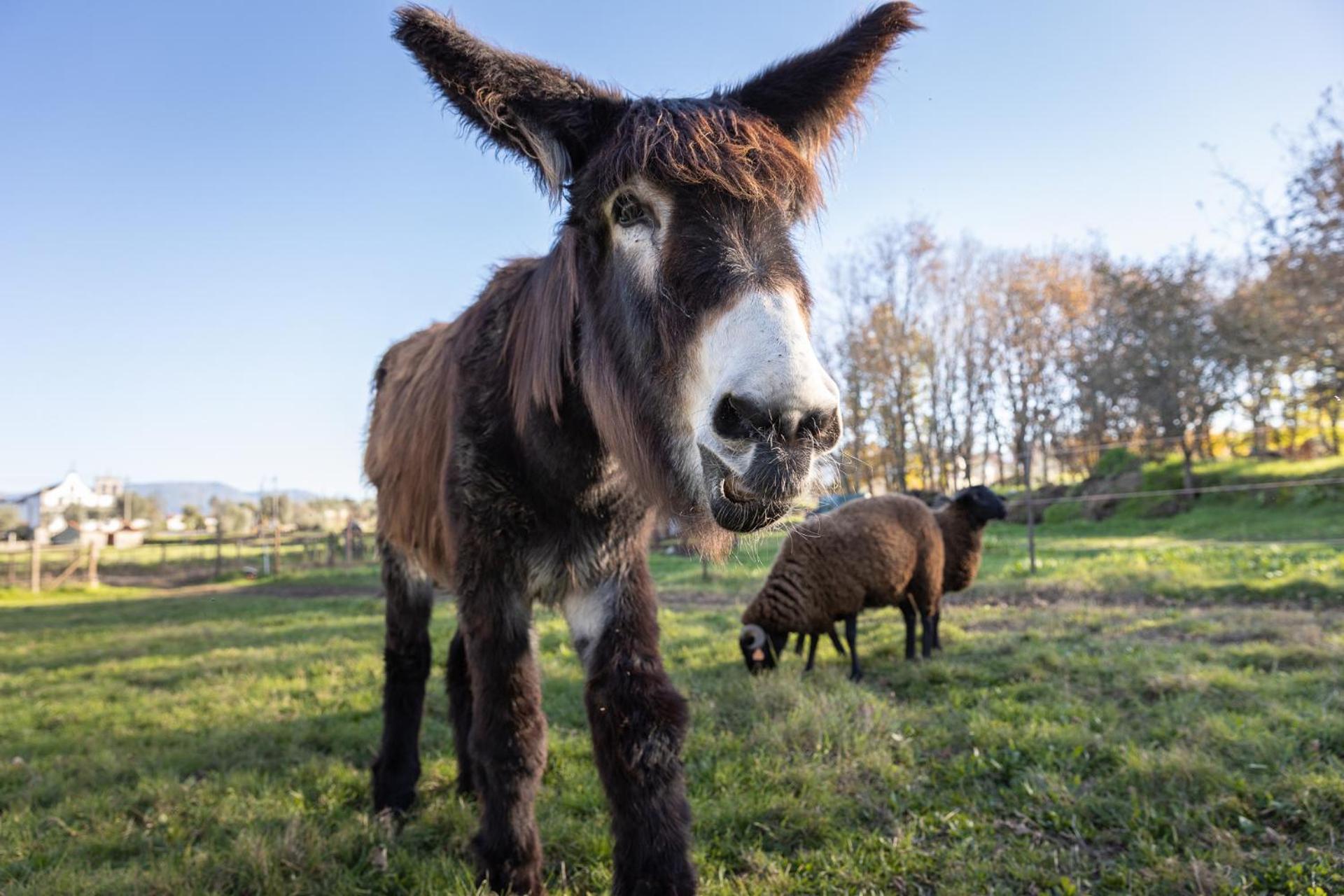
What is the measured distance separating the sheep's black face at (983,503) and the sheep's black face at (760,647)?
349 cm

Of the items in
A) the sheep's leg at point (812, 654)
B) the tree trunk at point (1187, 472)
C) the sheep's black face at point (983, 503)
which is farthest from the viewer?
the tree trunk at point (1187, 472)

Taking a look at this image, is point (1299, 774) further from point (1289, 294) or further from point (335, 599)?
point (335, 599)

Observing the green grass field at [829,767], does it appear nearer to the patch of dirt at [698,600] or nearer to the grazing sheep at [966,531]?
the grazing sheep at [966,531]

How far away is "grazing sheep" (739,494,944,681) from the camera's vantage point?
6.46 m

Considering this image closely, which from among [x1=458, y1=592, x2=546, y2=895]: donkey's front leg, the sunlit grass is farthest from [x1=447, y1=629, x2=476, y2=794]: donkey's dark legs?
[x1=458, y1=592, x2=546, y2=895]: donkey's front leg

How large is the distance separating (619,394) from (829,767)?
2853 millimetres

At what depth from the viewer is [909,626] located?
692 cm

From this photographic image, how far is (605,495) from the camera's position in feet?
8.34

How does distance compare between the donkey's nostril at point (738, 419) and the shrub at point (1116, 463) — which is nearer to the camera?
the donkey's nostril at point (738, 419)

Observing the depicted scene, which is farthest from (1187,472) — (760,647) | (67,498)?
(67,498)

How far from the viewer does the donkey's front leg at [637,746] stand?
238cm

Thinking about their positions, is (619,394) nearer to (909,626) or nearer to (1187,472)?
(909,626)

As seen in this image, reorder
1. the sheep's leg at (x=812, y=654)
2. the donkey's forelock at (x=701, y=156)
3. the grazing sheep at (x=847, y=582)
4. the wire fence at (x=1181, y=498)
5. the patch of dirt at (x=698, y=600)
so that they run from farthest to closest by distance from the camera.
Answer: the wire fence at (x=1181, y=498)
the patch of dirt at (x=698, y=600)
the sheep's leg at (x=812, y=654)
the grazing sheep at (x=847, y=582)
the donkey's forelock at (x=701, y=156)

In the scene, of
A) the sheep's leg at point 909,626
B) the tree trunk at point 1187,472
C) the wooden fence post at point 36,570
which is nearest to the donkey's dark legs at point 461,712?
the sheep's leg at point 909,626
